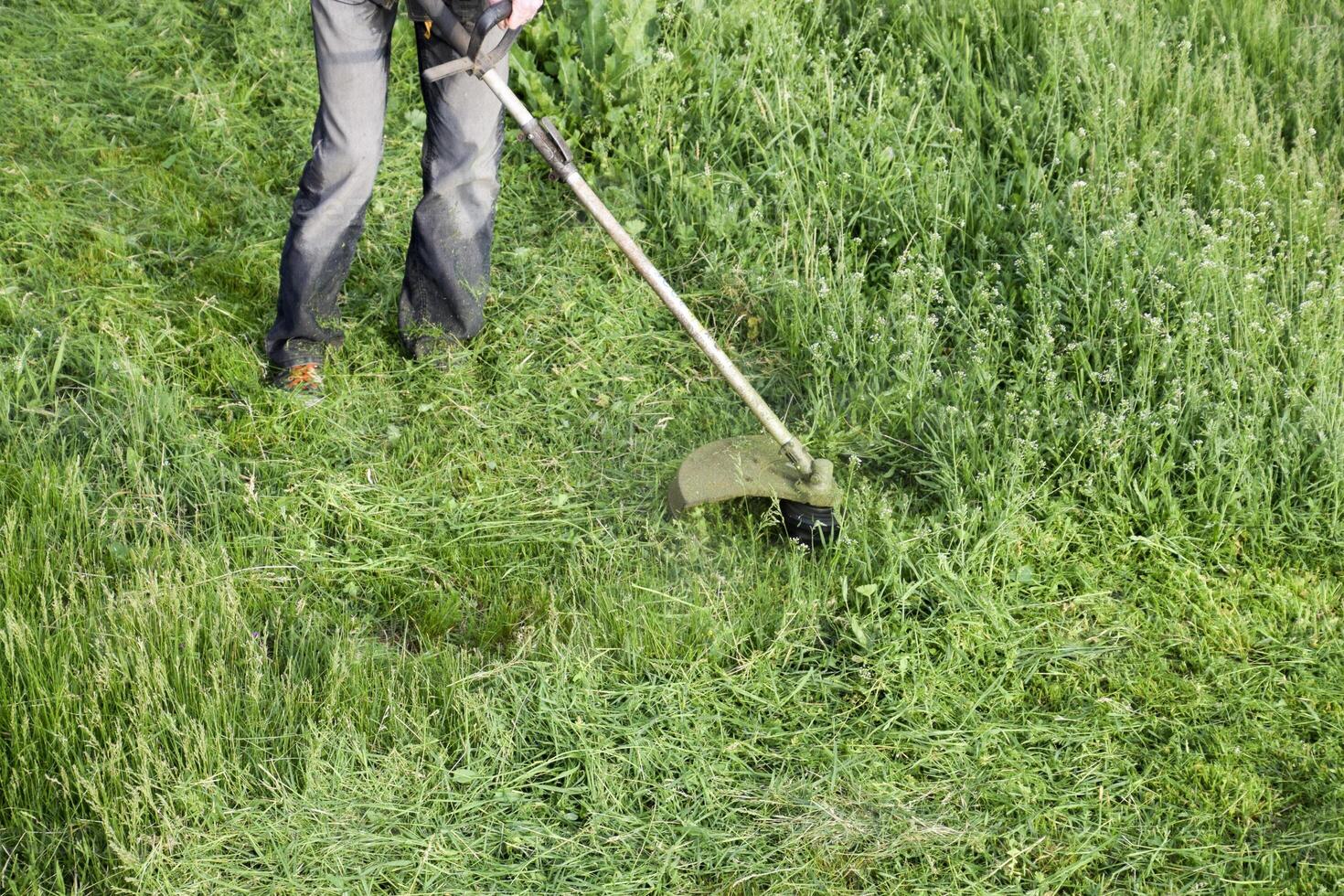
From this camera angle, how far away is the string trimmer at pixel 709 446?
3158 mm

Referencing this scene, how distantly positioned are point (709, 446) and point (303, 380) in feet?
4.27

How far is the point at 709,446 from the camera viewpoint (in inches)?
141

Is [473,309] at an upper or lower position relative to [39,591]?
upper

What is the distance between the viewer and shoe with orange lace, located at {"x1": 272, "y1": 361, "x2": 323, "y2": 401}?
3863mm

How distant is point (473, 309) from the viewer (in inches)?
157

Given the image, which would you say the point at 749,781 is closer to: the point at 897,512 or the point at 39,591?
the point at 897,512

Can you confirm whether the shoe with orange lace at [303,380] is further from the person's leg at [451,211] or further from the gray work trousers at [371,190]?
the person's leg at [451,211]

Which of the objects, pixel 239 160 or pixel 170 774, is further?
pixel 239 160

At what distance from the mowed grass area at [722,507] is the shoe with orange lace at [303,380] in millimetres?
67

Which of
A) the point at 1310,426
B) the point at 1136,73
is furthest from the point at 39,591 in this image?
the point at 1136,73

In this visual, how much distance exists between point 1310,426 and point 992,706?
1269mm

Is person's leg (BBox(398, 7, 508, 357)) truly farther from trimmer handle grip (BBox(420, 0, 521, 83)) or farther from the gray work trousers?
trimmer handle grip (BBox(420, 0, 521, 83))

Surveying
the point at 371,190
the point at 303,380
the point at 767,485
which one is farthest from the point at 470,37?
the point at 767,485

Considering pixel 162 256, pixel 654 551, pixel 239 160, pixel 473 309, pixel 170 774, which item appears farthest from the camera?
pixel 239 160
